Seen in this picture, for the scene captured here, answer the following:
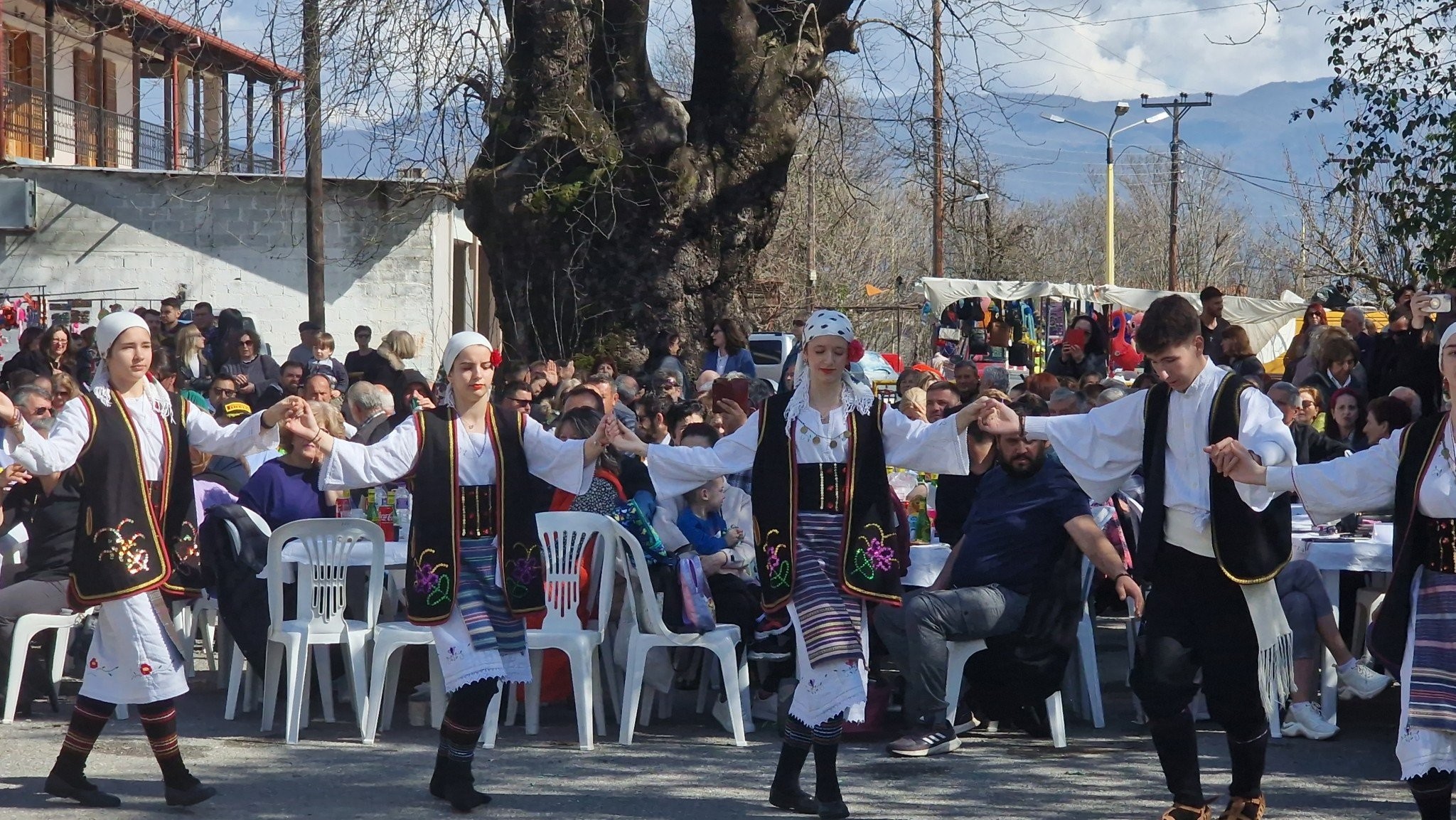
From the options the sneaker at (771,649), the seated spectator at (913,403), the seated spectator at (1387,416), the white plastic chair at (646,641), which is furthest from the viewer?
the seated spectator at (913,403)

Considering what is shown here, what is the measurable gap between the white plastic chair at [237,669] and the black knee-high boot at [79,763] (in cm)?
159

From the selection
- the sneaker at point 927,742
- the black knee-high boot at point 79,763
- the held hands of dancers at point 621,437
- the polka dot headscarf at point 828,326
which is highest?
the polka dot headscarf at point 828,326

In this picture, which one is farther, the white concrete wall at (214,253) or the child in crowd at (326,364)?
the white concrete wall at (214,253)

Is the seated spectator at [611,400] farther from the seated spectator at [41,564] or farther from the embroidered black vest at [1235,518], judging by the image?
the embroidered black vest at [1235,518]

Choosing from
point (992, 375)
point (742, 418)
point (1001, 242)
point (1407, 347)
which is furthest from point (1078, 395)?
point (1001, 242)

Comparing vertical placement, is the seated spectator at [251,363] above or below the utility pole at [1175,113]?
below

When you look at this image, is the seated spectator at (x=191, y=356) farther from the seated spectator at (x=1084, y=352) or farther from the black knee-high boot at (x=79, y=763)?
the black knee-high boot at (x=79, y=763)

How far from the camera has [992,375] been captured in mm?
10711

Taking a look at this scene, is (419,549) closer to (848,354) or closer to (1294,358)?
(848,354)

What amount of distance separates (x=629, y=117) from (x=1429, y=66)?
6309 millimetres

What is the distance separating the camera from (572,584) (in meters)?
7.05

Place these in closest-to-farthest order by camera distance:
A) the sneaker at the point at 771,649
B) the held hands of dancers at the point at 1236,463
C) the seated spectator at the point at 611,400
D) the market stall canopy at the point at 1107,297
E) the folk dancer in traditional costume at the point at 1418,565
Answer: the folk dancer in traditional costume at the point at 1418,565, the held hands of dancers at the point at 1236,463, the sneaker at the point at 771,649, the seated spectator at the point at 611,400, the market stall canopy at the point at 1107,297

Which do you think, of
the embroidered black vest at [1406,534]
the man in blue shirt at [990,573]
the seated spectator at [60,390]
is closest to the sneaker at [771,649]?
the man in blue shirt at [990,573]

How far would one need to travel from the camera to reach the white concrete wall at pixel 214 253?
2223cm
